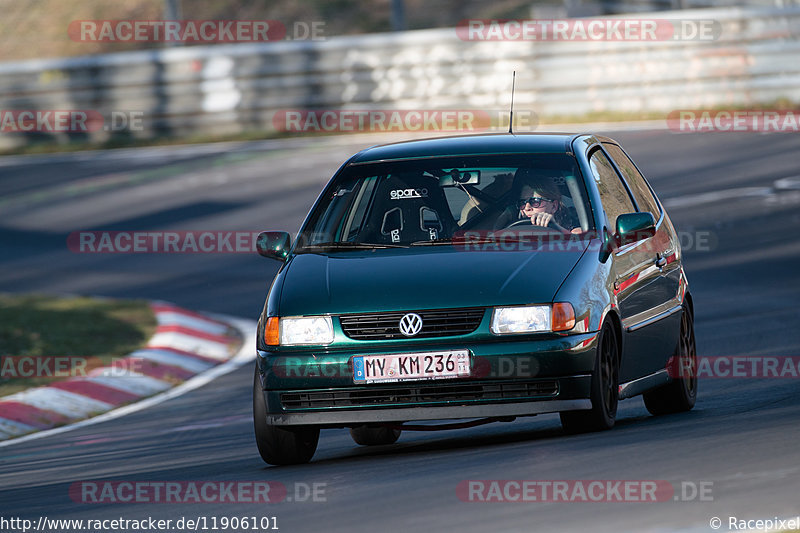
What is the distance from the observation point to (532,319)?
23.7ft

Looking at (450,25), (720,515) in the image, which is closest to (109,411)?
(720,515)

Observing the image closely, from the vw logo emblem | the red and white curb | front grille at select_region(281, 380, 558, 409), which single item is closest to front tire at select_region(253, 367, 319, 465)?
front grille at select_region(281, 380, 558, 409)

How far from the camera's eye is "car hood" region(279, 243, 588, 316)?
7270 mm

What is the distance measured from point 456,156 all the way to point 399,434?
5.66ft

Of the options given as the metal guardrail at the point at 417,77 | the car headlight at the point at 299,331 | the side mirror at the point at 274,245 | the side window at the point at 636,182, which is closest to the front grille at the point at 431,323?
the car headlight at the point at 299,331

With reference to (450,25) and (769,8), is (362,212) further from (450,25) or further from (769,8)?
(450,25)

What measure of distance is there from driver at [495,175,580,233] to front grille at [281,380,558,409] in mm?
1095

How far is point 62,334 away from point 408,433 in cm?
489

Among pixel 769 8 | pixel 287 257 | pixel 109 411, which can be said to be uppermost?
pixel 769 8

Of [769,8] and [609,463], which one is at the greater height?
[769,8]

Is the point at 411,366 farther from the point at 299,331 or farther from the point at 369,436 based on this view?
the point at 369,436

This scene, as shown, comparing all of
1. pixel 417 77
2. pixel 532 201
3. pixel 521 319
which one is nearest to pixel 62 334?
pixel 532 201

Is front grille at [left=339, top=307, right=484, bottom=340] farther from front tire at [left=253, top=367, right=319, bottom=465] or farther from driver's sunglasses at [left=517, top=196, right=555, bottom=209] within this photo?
driver's sunglasses at [left=517, top=196, right=555, bottom=209]

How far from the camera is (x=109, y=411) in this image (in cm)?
1107
